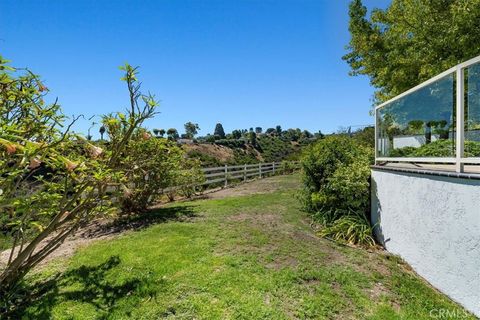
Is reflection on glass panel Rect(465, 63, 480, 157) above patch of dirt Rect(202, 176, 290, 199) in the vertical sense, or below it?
above

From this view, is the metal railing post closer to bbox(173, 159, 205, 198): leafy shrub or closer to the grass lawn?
the grass lawn

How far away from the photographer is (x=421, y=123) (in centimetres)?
479

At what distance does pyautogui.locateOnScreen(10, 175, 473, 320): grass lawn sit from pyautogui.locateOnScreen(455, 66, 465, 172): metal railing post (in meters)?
1.69

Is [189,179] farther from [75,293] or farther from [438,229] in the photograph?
[438,229]

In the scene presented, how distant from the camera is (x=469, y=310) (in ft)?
10.6

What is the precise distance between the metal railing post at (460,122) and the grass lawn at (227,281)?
66.7 inches

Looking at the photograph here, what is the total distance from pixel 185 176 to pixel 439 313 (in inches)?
310

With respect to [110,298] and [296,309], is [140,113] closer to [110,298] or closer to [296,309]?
[110,298]

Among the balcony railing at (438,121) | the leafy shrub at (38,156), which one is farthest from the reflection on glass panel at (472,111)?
the leafy shrub at (38,156)

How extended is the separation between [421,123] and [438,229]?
1.86 metres

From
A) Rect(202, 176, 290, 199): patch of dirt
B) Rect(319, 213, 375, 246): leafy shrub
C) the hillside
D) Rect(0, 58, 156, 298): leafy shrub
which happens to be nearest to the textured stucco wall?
Rect(319, 213, 375, 246): leafy shrub

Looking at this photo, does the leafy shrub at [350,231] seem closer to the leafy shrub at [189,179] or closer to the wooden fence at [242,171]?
the wooden fence at [242,171]

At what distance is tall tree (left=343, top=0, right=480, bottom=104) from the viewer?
684 cm

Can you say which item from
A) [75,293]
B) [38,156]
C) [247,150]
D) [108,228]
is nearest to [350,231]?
[75,293]
